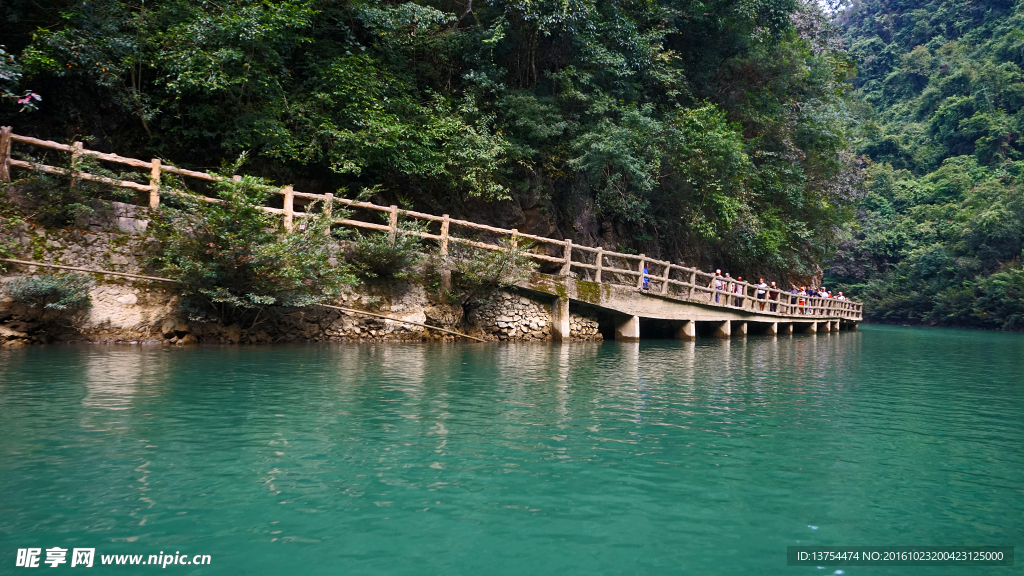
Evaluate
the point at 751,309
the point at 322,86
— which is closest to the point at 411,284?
the point at 322,86

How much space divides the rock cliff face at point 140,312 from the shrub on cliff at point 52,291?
6.1 inches

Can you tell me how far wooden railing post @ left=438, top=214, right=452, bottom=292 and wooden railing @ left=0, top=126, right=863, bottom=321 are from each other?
2 centimetres

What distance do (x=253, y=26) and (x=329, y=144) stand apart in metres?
2.98

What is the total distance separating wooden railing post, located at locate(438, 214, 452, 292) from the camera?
15.2m

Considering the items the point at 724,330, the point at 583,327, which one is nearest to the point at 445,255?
the point at 583,327

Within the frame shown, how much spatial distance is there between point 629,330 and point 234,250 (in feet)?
35.0

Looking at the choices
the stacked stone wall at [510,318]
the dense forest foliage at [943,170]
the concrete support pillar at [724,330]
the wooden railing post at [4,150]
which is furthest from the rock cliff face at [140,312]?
the dense forest foliage at [943,170]

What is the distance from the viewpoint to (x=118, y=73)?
13789mm

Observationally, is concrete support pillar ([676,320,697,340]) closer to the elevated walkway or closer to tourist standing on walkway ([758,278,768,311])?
the elevated walkway

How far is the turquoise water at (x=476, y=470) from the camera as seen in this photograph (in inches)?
137

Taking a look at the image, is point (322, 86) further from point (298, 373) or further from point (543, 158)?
point (298, 373)

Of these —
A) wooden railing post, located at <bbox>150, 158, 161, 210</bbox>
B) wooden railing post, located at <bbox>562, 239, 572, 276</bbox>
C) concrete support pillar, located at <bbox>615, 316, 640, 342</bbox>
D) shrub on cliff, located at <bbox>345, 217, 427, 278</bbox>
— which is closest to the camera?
→ wooden railing post, located at <bbox>150, 158, 161, 210</bbox>

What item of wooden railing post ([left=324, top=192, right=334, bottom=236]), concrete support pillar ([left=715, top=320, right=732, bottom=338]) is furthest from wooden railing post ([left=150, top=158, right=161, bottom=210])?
concrete support pillar ([left=715, top=320, right=732, bottom=338])

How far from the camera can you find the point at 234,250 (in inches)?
452
